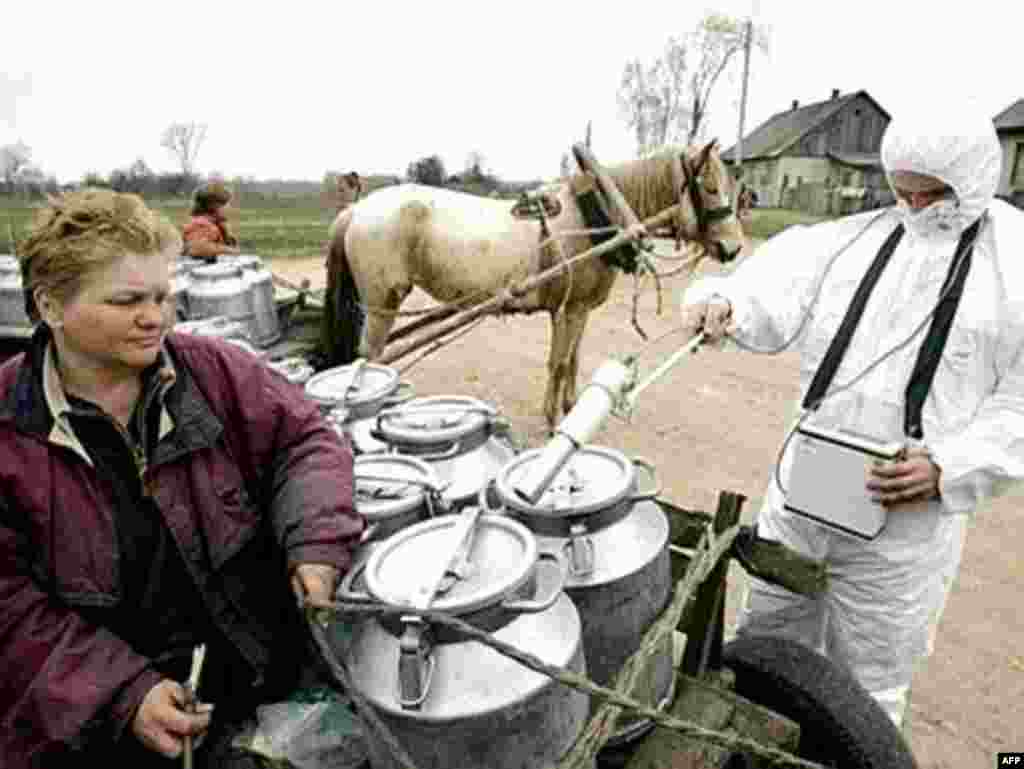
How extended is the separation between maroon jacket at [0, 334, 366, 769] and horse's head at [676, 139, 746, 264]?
13.7ft

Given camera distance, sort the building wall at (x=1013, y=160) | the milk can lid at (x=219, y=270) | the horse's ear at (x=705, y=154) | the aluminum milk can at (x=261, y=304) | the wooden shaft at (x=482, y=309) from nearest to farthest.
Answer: the wooden shaft at (x=482, y=309) → the milk can lid at (x=219, y=270) → the aluminum milk can at (x=261, y=304) → the horse's ear at (x=705, y=154) → the building wall at (x=1013, y=160)

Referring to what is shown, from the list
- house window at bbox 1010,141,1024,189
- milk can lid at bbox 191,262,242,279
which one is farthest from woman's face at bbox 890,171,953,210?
house window at bbox 1010,141,1024,189

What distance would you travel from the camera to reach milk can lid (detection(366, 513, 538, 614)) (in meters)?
1.16

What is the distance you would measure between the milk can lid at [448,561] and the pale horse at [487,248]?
12.4 ft

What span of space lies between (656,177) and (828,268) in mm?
3421

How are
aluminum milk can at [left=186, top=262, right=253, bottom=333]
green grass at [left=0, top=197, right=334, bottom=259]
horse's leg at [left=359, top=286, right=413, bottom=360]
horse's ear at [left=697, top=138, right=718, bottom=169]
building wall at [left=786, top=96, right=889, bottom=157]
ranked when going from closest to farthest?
1. aluminum milk can at [left=186, top=262, right=253, bottom=333]
2. horse's ear at [left=697, top=138, right=718, bottom=169]
3. horse's leg at [left=359, top=286, right=413, bottom=360]
4. green grass at [left=0, top=197, right=334, bottom=259]
5. building wall at [left=786, top=96, right=889, bottom=157]

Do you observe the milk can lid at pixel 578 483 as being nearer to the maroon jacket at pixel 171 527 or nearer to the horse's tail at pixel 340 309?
the maroon jacket at pixel 171 527

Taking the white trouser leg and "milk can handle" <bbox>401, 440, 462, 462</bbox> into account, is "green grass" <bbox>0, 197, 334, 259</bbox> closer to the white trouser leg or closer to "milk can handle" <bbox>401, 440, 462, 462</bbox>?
"milk can handle" <bbox>401, 440, 462, 462</bbox>

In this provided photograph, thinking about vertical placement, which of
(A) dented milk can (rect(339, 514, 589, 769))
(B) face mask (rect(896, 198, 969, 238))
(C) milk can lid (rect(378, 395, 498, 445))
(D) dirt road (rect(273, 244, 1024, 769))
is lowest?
(D) dirt road (rect(273, 244, 1024, 769))

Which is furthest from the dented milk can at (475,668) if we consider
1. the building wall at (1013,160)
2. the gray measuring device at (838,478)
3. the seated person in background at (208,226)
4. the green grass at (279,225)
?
the building wall at (1013,160)

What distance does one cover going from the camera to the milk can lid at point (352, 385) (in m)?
2.22

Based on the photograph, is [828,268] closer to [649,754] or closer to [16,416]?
[649,754]

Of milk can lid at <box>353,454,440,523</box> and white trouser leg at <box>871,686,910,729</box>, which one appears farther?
white trouser leg at <box>871,686,910,729</box>

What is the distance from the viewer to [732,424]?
563 cm
